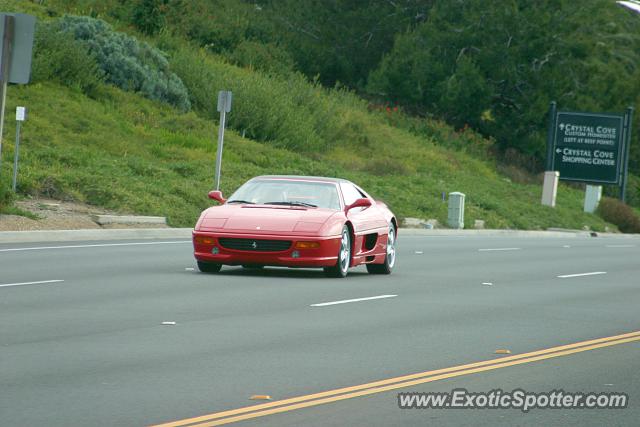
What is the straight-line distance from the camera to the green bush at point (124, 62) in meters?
46.2

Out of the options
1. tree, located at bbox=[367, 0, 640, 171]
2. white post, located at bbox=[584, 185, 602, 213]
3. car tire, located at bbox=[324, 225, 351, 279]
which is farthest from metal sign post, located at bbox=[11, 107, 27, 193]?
tree, located at bbox=[367, 0, 640, 171]

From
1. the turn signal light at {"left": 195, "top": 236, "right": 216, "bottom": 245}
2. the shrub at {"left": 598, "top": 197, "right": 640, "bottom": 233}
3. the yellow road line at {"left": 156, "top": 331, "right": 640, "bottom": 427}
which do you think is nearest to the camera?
the yellow road line at {"left": 156, "top": 331, "right": 640, "bottom": 427}

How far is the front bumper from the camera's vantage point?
17641 mm

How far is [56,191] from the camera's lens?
29.4m

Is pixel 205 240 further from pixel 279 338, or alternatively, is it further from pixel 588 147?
pixel 588 147

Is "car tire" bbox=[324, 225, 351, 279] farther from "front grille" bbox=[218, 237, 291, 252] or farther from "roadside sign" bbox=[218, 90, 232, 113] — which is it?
"roadside sign" bbox=[218, 90, 232, 113]

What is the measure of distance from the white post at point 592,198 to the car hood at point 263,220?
3678 cm

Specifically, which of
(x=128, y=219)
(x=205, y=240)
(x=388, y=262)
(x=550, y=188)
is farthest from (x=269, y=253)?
(x=550, y=188)

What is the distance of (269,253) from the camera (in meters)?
17.7

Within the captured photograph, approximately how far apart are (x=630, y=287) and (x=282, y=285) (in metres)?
5.71

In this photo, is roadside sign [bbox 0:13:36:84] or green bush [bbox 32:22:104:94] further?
green bush [bbox 32:22:104:94]

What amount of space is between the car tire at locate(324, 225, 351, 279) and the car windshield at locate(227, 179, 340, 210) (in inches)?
19.7

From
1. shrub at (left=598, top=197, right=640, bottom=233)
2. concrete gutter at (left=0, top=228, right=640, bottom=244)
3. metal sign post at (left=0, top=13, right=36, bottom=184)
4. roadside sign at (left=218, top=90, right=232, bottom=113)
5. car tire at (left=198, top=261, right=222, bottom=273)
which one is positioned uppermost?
metal sign post at (left=0, top=13, right=36, bottom=184)

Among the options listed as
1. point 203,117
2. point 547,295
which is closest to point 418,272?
point 547,295
